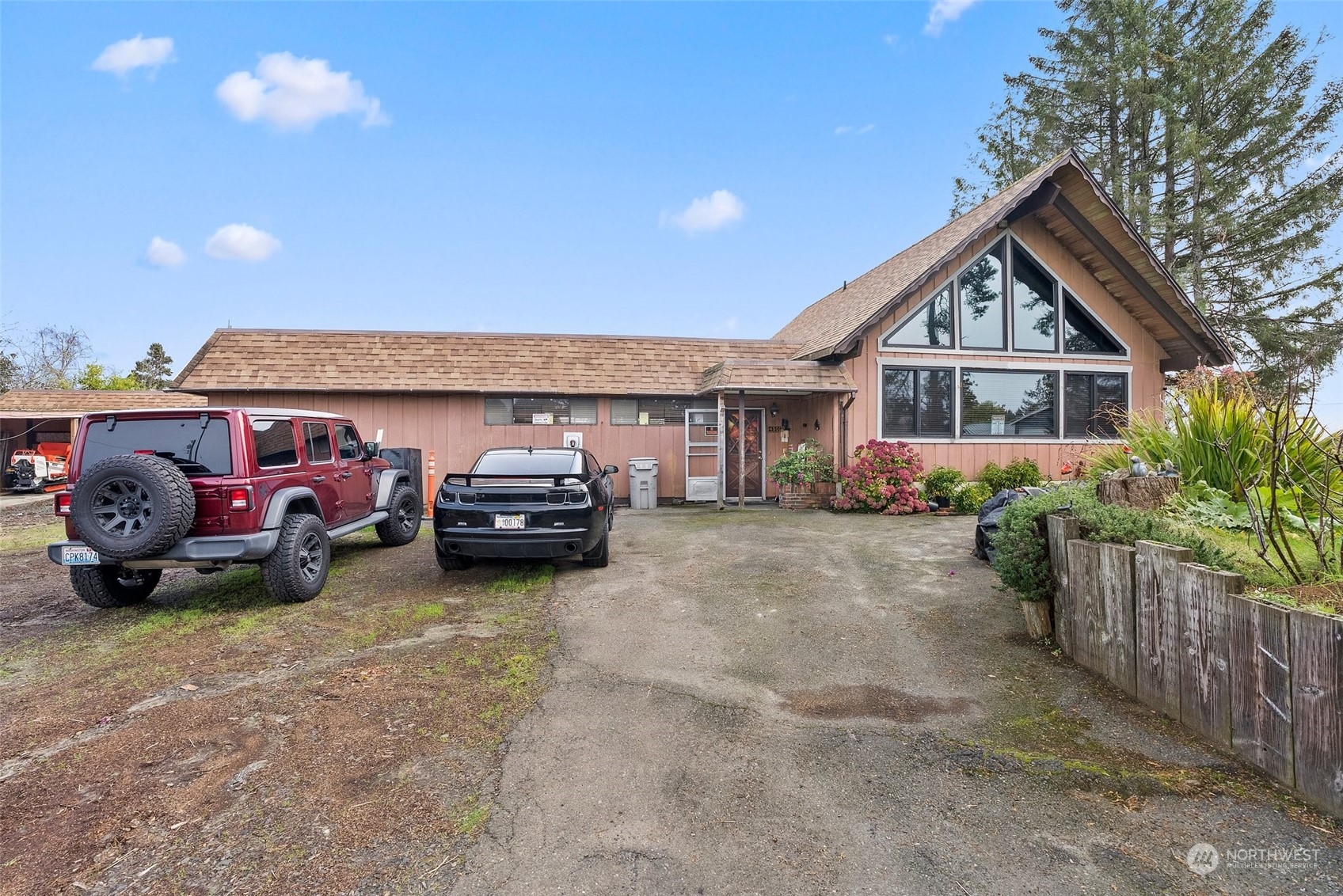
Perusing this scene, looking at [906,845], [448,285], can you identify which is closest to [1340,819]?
[906,845]

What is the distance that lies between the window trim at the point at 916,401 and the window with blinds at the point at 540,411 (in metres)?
6.66

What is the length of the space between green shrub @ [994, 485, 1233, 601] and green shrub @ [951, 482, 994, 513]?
7311 millimetres

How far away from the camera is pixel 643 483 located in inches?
541

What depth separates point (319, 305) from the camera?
23.1 metres

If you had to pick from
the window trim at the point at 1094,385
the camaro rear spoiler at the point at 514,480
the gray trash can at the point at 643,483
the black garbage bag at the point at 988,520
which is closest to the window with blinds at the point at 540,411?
the gray trash can at the point at 643,483

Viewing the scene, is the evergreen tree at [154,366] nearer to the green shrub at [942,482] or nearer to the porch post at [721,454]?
the porch post at [721,454]

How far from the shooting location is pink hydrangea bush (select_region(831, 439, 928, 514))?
12195 millimetres

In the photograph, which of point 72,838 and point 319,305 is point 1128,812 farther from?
point 319,305

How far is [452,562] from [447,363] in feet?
27.6

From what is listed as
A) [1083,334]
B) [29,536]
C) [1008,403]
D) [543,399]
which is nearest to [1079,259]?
[1083,334]

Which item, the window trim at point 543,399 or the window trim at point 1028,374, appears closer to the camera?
the window trim at point 1028,374

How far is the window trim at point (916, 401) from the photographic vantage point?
13.3 metres

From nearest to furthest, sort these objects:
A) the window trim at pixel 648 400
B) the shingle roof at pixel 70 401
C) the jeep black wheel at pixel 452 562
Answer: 1. the jeep black wheel at pixel 452 562
2. the window trim at pixel 648 400
3. the shingle roof at pixel 70 401

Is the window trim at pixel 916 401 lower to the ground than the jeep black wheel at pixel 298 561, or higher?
higher
